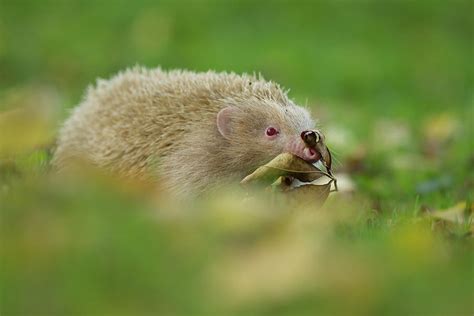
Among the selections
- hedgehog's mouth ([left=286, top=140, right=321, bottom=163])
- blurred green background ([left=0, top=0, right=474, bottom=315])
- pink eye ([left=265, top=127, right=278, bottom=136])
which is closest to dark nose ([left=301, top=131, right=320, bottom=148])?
hedgehog's mouth ([left=286, top=140, right=321, bottom=163])

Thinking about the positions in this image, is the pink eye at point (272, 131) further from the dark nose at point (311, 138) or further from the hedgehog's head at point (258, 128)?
the dark nose at point (311, 138)

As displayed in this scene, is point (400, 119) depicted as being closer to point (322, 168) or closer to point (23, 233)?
point (322, 168)

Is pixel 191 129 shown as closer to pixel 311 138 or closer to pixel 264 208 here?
Answer: pixel 311 138

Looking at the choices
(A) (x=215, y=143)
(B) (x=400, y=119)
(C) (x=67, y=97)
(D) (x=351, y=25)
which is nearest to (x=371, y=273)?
(A) (x=215, y=143)

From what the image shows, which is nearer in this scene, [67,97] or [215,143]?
[215,143]

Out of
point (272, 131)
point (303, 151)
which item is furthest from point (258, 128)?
point (303, 151)

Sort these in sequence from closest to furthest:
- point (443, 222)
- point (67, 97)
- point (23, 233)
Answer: point (23, 233), point (443, 222), point (67, 97)

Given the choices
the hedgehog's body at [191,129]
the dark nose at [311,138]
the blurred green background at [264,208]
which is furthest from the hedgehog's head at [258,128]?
the blurred green background at [264,208]
